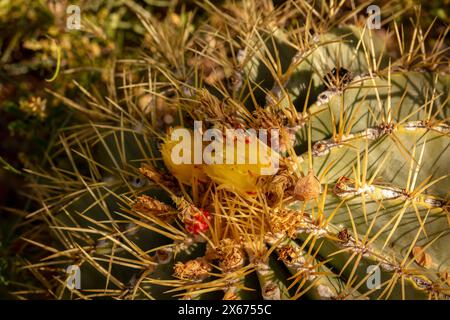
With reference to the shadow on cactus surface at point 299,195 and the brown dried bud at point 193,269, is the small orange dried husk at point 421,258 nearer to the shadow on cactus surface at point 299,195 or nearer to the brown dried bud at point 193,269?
the shadow on cactus surface at point 299,195

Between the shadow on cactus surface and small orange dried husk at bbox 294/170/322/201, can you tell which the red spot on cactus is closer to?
the shadow on cactus surface

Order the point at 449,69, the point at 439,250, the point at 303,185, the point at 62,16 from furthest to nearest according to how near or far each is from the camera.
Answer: the point at 62,16 → the point at 449,69 → the point at 439,250 → the point at 303,185

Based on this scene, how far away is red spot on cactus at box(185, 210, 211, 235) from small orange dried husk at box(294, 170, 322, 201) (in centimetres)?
22

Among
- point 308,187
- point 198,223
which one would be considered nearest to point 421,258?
point 308,187

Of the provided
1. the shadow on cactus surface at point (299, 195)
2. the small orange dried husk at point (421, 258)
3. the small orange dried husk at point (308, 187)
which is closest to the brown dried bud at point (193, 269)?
the shadow on cactus surface at point (299, 195)

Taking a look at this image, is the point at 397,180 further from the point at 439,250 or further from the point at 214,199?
the point at 214,199

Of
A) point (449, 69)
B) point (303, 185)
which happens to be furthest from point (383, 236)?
point (449, 69)

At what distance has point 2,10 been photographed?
233 cm

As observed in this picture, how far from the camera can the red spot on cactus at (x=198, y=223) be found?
1221mm

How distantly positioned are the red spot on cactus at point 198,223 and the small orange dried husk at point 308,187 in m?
0.22

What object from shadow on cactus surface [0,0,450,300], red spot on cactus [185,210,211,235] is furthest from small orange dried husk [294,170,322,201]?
red spot on cactus [185,210,211,235]

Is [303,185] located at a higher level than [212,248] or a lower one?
higher

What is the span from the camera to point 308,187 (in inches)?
45.4

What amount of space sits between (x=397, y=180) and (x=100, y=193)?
0.82 m
